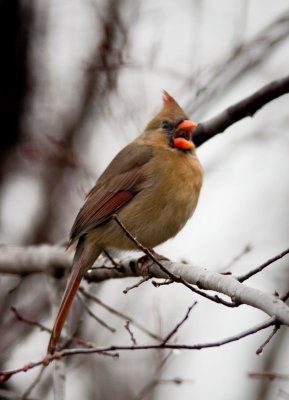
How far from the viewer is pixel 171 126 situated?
4551 millimetres

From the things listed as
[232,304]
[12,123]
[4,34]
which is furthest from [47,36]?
[232,304]

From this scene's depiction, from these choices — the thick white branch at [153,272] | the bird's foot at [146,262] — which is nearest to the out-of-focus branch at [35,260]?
the thick white branch at [153,272]

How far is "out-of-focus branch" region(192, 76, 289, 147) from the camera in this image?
144 inches

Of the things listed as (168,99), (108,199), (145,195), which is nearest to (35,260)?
(108,199)

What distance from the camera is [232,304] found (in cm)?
236

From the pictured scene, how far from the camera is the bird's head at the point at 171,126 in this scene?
4438mm

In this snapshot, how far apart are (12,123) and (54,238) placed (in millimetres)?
1590

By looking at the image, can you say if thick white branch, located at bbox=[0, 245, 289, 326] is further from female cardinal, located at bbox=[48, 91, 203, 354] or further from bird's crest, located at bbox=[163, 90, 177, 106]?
bird's crest, located at bbox=[163, 90, 177, 106]

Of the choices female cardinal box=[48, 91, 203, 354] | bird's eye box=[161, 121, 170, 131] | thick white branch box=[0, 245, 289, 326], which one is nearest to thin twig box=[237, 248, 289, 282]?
thick white branch box=[0, 245, 289, 326]

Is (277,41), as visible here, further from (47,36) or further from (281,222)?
(47,36)

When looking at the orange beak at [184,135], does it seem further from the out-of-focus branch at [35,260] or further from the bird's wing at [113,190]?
the out-of-focus branch at [35,260]

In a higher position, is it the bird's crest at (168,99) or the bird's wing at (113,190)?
the bird's crest at (168,99)

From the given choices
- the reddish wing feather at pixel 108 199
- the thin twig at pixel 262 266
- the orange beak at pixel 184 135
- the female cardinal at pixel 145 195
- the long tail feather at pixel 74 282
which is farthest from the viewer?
the orange beak at pixel 184 135

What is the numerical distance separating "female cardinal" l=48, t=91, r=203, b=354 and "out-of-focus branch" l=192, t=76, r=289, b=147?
0.44 feet
